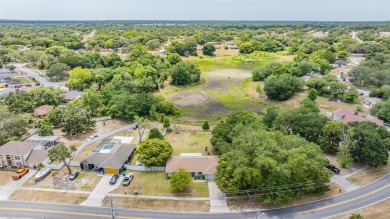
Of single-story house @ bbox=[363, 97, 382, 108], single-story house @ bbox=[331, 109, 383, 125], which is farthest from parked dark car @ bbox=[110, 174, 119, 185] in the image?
single-story house @ bbox=[363, 97, 382, 108]

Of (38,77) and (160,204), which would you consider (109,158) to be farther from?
(38,77)

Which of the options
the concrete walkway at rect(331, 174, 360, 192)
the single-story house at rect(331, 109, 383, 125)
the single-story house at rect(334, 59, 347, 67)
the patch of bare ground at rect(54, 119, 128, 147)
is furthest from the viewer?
the single-story house at rect(334, 59, 347, 67)

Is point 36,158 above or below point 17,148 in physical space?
below

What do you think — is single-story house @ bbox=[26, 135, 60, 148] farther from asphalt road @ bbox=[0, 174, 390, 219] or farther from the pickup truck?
asphalt road @ bbox=[0, 174, 390, 219]

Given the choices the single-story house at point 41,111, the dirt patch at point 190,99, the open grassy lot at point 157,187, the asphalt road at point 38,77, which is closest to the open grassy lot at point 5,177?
the open grassy lot at point 157,187

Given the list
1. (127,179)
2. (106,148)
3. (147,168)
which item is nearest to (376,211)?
(147,168)
